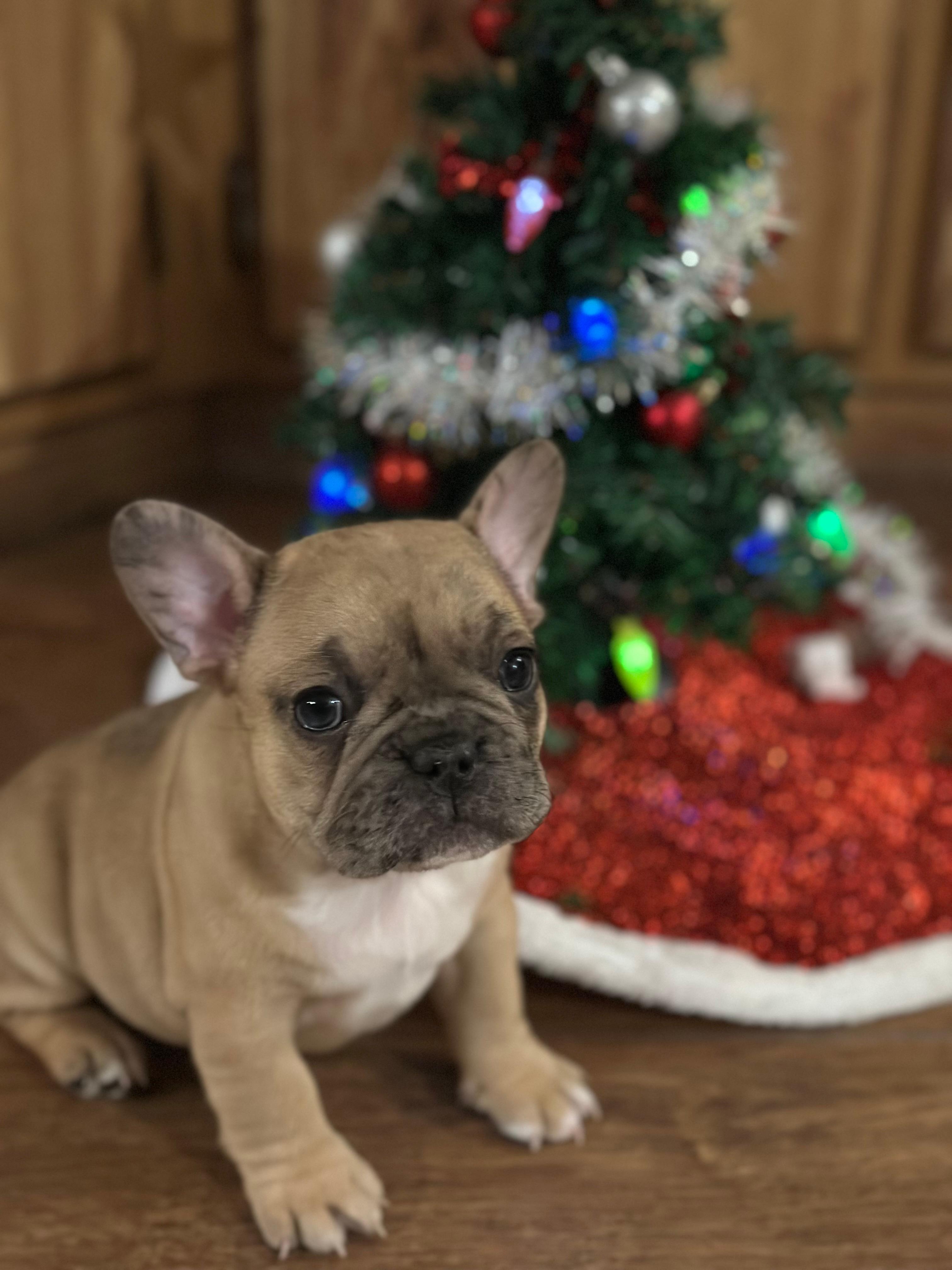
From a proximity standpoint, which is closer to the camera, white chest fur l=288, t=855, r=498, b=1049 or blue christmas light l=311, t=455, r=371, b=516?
white chest fur l=288, t=855, r=498, b=1049

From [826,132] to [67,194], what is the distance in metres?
1.46

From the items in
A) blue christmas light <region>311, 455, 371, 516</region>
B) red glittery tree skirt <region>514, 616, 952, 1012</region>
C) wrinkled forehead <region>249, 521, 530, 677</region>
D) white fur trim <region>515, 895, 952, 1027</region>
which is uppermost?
wrinkled forehead <region>249, 521, 530, 677</region>

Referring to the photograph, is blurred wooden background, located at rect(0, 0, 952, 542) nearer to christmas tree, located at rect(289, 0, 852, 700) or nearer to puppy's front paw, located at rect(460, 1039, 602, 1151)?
christmas tree, located at rect(289, 0, 852, 700)

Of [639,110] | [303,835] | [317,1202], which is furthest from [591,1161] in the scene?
[639,110]

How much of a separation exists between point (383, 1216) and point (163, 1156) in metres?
0.19

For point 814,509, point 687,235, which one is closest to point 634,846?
point 814,509

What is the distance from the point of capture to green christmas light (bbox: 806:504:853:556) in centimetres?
169

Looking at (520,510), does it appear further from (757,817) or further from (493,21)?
(493,21)

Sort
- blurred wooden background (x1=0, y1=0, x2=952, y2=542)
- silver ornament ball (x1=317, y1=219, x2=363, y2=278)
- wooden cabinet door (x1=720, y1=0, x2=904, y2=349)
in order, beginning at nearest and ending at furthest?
1. silver ornament ball (x1=317, y1=219, x2=363, y2=278)
2. blurred wooden background (x1=0, y1=0, x2=952, y2=542)
3. wooden cabinet door (x1=720, y1=0, x2=904, y2=349)

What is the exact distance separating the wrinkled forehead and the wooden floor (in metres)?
0.44

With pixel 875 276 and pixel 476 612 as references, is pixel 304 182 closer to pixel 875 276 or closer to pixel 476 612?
pixel 875 276

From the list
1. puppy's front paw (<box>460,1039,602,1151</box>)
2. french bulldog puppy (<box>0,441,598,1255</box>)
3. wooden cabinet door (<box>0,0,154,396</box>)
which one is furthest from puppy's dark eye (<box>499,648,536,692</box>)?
wooden cabinet door (<box>0,0,154,396</box>)

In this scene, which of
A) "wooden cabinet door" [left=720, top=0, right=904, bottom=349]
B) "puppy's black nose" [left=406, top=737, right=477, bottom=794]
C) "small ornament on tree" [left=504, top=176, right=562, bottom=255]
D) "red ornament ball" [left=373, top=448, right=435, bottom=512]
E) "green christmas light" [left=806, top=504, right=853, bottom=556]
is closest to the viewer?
"puppy's black nose" [left=406, top=737, right=477, bottom=794]

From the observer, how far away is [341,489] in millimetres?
1656
